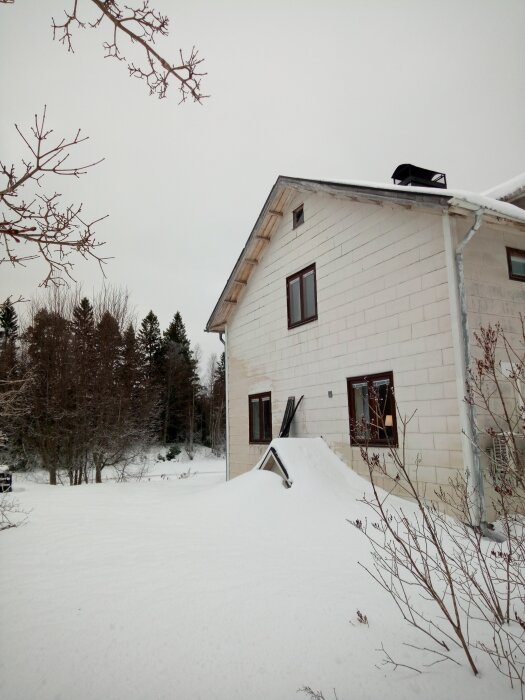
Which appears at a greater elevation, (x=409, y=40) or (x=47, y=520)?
(x=409, y=40)

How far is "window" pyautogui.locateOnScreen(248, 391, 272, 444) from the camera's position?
11477 millimetres

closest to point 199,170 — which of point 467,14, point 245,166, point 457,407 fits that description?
point 245,166

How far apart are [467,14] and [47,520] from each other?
815cm

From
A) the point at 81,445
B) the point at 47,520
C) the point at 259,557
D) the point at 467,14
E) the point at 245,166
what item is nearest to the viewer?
the point at 467,14

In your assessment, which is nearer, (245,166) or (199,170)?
(199,170)

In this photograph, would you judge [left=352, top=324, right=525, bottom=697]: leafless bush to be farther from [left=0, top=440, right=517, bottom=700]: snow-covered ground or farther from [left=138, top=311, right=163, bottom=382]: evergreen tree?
[left=138, top=311, right=163, bottom=382]: evergreen tree

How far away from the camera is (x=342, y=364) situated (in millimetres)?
8891

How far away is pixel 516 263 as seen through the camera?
7.39 metres

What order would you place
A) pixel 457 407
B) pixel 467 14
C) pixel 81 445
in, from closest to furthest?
pixel 467 14 < pixel 457 407 < pixel 81 445

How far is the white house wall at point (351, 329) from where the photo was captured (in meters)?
6.86

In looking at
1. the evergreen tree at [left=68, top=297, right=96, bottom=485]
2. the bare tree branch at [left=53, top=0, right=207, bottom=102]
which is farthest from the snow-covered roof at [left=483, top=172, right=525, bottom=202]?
the evergreen tree at [left=68, top=297, right=96, bottom=485]

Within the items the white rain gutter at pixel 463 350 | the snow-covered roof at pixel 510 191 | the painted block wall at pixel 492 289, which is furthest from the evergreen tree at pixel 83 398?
the snow-covered roof at pixel 510 191

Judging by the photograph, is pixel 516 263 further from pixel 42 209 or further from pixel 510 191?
pixel 42 209

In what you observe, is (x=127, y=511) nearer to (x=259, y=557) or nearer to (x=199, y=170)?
(x=259, y=557)
